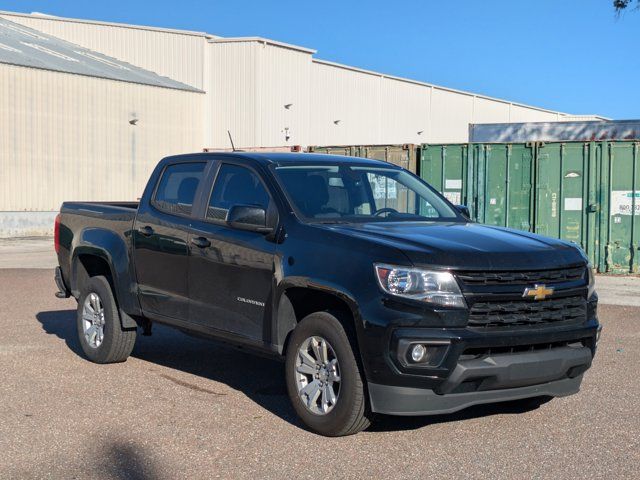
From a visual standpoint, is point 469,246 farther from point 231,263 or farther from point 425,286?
point 231,263

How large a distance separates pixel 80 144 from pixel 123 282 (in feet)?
87.8

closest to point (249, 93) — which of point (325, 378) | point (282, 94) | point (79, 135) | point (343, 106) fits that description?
point (282, 94)

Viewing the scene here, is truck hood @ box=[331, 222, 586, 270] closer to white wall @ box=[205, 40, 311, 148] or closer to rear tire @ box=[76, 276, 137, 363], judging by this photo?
rear tire @ box=[76, 276, 137, 363]

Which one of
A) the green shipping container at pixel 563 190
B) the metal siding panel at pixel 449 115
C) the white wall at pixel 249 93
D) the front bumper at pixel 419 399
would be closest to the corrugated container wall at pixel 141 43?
the white wall at pixel 249 93

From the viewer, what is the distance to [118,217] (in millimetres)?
8297

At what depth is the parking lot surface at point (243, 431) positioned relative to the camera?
211 inches

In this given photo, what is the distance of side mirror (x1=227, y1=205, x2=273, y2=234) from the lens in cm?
645

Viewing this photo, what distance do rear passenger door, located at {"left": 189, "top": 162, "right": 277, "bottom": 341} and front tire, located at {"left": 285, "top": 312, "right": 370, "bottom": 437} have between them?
0.51 m

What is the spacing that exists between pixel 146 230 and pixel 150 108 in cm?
2935

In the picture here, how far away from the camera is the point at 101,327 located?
8.45m

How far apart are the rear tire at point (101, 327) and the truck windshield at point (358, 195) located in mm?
2375

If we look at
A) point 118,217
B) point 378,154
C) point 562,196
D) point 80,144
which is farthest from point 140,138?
point 118,217

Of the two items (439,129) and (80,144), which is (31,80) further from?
(439,129)

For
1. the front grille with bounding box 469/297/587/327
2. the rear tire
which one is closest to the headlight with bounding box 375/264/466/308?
the front grille with bounding box 469/297/587/327
